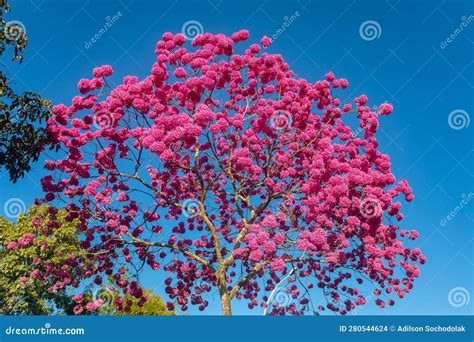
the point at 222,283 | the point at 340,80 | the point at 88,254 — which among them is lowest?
the point at 222,283

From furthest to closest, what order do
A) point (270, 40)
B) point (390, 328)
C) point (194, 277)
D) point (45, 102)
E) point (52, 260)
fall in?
point (52, 260) < point (194, 277) < point (270, 40) < point (45, 102) < point (390, 328)

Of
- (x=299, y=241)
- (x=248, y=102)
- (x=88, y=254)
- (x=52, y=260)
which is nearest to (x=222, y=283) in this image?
(x=299, y=241)

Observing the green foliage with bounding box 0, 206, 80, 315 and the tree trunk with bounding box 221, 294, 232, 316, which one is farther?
the green foliage with bounding box 0, 206, 80, 315

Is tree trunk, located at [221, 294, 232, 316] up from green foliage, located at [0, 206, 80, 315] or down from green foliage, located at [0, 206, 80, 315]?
down

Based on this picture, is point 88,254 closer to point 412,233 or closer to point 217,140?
point 217,140

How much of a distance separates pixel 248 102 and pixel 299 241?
12.6 ft

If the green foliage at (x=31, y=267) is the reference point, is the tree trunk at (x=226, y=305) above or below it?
below

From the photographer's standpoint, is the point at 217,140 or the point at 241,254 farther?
the point at 217,140

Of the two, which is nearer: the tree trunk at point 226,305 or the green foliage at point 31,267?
the tree trunk at point 226,305

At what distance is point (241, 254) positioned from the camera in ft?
35.3

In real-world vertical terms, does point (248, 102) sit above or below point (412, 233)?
above

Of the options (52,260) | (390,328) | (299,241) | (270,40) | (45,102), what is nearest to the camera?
(390,328)

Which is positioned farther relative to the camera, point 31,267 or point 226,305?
point 31,267

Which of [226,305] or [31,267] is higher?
[31,267]
